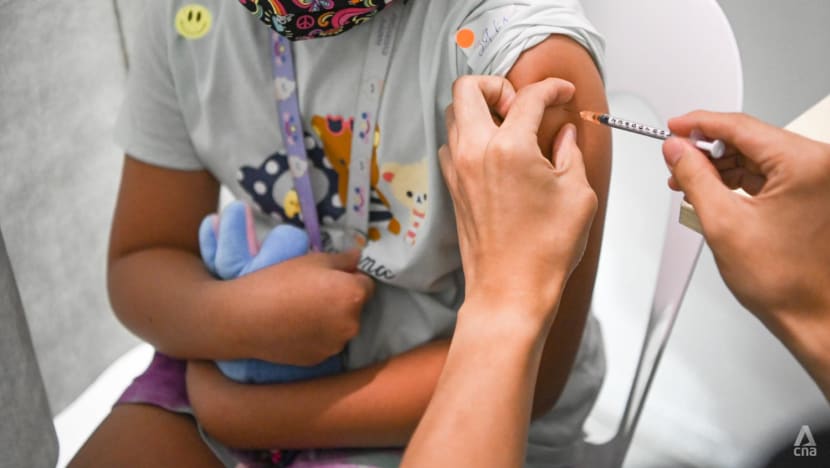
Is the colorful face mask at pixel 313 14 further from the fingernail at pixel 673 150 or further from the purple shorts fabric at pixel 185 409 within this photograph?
the purple shorts fabric at pixel 185 409

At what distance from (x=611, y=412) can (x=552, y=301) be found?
53 centimetres

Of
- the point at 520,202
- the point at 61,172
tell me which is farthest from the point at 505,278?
the point at 61,172

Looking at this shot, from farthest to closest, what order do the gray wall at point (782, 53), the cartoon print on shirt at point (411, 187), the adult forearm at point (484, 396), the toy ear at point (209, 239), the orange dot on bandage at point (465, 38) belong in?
1. the gray wall at point (782, 53)
2. the toy ear at point (209, 239)
3. the cartoon print on shirt at point (411, 187)
4. the orange dot on bandage at point (465, 38)
5. the adult forearm at point (484, 396)

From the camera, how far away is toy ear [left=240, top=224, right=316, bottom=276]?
0.96 metres

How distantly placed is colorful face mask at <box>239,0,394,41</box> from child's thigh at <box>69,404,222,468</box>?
0.51 m

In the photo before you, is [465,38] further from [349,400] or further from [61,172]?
[61,172]

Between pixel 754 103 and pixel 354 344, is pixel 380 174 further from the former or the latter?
pixel 754 103

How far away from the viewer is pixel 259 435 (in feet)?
3.09

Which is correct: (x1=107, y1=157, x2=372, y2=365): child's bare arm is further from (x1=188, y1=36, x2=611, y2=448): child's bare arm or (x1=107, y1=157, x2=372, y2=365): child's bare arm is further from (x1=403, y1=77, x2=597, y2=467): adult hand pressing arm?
(x1=403, y1=77, x2=597, y2=467): adult hand pressing arm

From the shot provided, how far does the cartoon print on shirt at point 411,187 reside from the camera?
0.88m

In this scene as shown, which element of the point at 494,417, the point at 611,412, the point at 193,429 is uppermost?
the point at 494,417

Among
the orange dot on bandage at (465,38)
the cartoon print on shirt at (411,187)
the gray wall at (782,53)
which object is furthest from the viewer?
the gray wall at (782,53)

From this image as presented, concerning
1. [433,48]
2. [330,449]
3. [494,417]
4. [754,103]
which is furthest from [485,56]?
[754,103]

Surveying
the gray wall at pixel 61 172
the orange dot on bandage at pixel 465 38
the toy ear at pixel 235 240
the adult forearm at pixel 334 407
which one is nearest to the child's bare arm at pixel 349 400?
the adult forearm at pixel 334 407
